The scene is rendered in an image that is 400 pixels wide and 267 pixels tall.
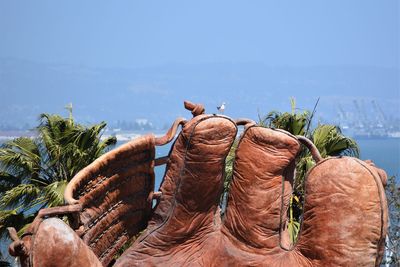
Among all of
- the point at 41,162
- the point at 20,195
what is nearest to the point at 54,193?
the point at 20,195

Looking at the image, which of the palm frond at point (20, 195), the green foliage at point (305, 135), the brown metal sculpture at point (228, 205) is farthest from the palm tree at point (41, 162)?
the brown metal sculpture at point (228, 205)

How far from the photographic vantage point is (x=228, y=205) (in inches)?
360

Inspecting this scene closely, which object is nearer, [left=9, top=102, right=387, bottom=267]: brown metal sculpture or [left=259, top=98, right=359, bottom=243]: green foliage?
[left=9, top=102, right=387, bottom=267]: brown metal sculpture

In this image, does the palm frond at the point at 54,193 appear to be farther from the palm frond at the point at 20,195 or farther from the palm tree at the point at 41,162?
the palm frond at the point at 20,195

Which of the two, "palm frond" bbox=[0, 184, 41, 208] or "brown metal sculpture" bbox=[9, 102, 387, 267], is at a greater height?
"brown metal sculpture" bbox=[9, 102, 387, 267]

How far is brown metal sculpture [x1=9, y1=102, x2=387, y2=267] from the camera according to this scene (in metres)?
8.37

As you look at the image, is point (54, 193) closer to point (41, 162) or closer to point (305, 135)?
point (41, 162)

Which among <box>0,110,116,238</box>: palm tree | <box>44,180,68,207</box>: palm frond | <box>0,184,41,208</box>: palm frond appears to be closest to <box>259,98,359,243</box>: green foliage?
<box>0,110,116,238</box>: palm tree

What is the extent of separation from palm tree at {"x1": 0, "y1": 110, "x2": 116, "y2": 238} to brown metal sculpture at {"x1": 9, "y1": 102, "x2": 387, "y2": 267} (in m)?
6.43

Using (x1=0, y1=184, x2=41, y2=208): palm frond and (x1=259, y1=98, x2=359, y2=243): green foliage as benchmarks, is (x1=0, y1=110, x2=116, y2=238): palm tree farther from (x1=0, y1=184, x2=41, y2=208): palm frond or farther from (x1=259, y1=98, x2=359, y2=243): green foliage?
(x1=259, y1=98, x2=359, y2=243): green foliage

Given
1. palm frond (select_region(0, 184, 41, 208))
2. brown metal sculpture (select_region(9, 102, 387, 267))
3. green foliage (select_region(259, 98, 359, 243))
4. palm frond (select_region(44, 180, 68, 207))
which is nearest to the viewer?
brown metal sculpture (select_region(9, 102, 387, 267))

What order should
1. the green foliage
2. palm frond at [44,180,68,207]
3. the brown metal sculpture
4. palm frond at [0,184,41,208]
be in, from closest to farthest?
1. the brown metal sculpture
2. palm frond at [44,180,68,207]
3. palm frond at [0,184,41,208]
4. the green foliage

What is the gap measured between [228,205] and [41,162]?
7885 mm

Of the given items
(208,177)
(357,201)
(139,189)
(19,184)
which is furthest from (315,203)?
(19,184)
